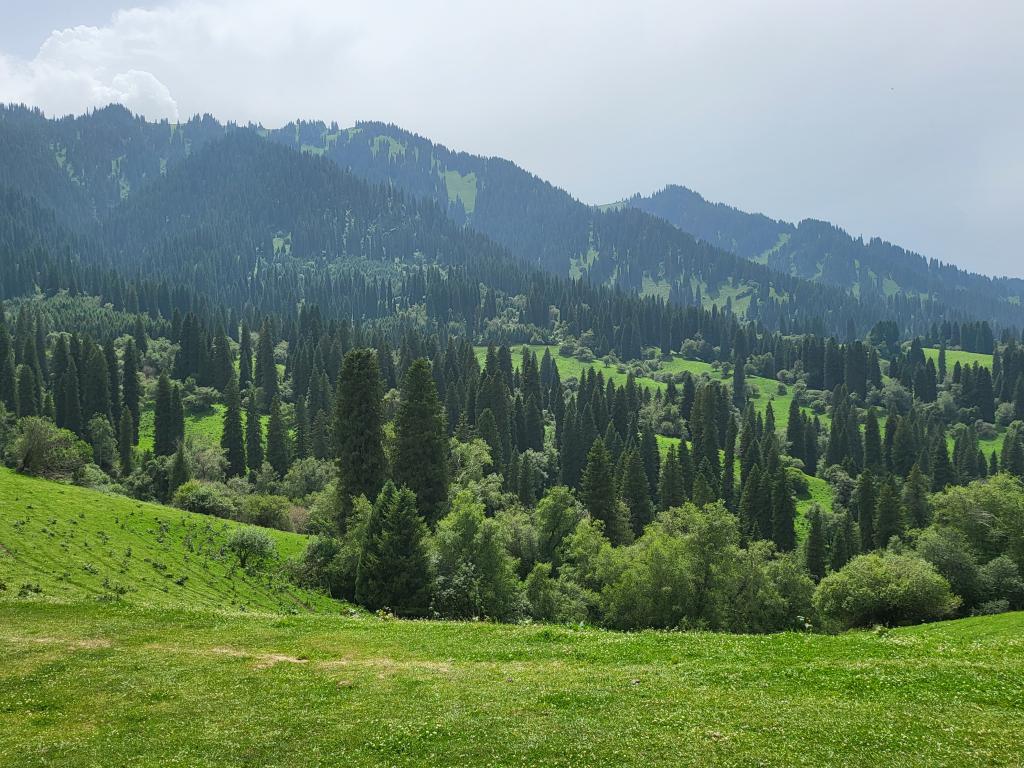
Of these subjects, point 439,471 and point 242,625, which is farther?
point 439,471

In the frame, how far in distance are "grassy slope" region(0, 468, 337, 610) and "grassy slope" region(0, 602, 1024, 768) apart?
11.6 meters

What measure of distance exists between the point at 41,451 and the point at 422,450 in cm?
4018

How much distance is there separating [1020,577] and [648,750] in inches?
2529

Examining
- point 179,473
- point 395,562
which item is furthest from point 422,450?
point 179,473

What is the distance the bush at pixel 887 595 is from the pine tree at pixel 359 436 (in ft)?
147

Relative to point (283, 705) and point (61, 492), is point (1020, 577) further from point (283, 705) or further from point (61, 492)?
point (61, 492)

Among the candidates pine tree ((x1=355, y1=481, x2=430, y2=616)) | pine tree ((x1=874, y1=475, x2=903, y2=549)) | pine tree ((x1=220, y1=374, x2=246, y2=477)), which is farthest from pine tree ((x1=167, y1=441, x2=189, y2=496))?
pine tree ((x1=874, y1=475, x2=903, y2=549))

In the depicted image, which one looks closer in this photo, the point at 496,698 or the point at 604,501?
the point at 496,698


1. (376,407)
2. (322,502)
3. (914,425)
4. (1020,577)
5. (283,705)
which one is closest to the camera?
(283,705)

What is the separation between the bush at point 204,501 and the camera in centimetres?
7800

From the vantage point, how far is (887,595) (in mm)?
55312

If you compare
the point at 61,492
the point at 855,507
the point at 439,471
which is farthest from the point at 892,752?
the point at 855,507

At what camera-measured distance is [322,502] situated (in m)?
77.5

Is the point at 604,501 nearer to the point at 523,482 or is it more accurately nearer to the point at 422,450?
the point at 523,482
